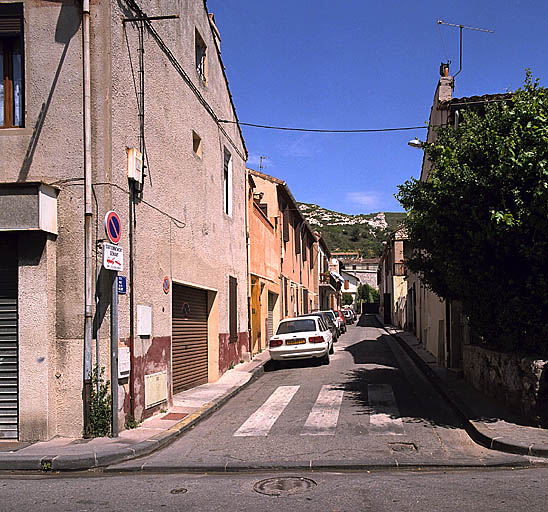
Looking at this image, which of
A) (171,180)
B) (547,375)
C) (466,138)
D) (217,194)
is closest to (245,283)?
(217,194)

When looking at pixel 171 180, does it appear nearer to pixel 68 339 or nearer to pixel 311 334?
pixel 68 339

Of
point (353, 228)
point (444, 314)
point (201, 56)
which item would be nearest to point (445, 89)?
point (444, 314)

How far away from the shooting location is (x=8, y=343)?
8.98 meters

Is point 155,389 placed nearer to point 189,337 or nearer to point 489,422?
point 189,337

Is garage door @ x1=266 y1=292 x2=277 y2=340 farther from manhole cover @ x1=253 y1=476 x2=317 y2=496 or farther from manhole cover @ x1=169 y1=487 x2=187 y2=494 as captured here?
manhole cover @ x1=169 y1=487 x2=187 y2=494

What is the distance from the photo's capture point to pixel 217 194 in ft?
52.1

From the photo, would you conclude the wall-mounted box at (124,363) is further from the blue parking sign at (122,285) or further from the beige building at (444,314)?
the beige building at (444,314)

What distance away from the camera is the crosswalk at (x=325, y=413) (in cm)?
980

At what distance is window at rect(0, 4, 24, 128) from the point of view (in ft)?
31.4

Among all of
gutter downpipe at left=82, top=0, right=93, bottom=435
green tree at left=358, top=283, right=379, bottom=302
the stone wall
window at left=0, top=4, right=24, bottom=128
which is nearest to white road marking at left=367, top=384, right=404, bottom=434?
the stone wall

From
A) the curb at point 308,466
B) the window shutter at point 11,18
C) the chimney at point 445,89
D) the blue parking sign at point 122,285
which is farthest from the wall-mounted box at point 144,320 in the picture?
the chimney at point 445,89

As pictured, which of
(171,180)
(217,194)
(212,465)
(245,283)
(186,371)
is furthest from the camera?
(245,283)

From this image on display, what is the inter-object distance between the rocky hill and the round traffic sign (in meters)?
120

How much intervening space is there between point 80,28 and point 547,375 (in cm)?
851
